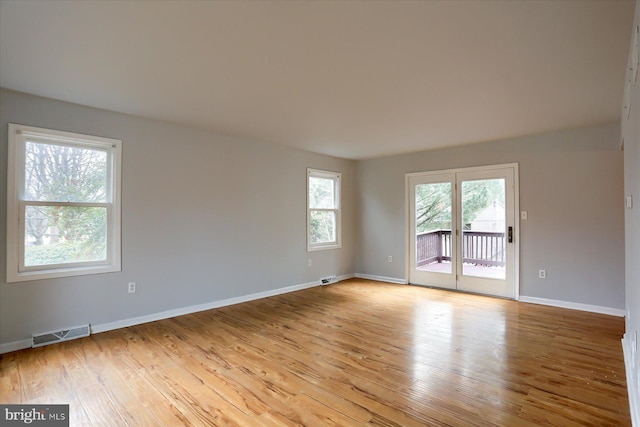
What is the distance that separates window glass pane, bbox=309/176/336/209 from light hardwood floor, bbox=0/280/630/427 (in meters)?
→ 2.41

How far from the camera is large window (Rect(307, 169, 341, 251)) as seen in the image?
19.2 feet

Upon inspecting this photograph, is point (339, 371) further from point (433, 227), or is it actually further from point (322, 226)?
point (433, 227)

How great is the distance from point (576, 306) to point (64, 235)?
6.29 metres

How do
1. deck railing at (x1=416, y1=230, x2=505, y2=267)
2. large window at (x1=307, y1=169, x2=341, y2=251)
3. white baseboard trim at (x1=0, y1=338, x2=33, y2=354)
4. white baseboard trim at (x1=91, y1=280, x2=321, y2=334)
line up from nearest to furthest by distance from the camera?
white baseboard trim at (x1=0, y1=338, x2=33, y2=354), white baseboard trim at (x1=91, y1=280, x2=321, y2=334), deck railing at (x1=416, y1=230, x2=505, y2=267), large window at (x1=307, y1=169, x2=341, y2=251)

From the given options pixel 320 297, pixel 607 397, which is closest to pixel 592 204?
pixel 607 397

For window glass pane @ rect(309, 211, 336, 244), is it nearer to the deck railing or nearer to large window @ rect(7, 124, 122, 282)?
the deck railing

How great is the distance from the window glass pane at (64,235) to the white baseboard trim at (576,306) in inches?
223

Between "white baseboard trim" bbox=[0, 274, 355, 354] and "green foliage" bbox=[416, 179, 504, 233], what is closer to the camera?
"white baseboard trim" bbox=[0, 274, 355, 354]

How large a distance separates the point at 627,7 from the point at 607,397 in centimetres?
250

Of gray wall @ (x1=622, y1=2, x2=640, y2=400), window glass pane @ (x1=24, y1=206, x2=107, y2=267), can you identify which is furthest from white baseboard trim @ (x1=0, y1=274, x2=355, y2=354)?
gray wall @ (x1=622, y1=2, x2=640, y2=400)

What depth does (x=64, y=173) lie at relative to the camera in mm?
3348

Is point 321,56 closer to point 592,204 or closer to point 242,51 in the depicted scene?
point 242,51

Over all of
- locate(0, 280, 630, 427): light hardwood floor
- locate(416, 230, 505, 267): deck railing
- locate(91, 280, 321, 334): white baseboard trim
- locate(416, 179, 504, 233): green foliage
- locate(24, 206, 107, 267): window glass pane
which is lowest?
locate(0, 280, 630, 427): light hardwood floor

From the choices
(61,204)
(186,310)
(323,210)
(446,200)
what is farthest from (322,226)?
(61,204)
